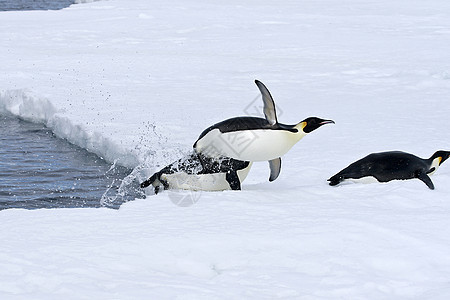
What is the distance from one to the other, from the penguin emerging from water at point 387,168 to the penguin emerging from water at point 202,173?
0.64 meters

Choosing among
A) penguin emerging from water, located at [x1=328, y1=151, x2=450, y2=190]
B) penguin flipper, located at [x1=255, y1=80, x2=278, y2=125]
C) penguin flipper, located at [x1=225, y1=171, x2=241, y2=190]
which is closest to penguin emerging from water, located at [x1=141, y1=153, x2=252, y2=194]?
penguin flipper, located at [x1=225, y1=171, x2=241, y2=190]

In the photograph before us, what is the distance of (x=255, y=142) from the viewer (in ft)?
12.7

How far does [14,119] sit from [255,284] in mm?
5934

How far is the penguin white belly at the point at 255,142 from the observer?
3881 millimetres

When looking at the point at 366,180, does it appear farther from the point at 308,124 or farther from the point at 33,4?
the point at 33,4

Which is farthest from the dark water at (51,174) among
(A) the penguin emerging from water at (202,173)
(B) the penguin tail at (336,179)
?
(B) the penguin tail at (336,179)

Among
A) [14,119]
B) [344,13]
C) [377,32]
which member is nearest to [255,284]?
[14,119]

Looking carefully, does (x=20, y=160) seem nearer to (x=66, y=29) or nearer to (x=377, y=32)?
(x=66, y=29)

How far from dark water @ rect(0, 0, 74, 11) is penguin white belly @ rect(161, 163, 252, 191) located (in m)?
18.9

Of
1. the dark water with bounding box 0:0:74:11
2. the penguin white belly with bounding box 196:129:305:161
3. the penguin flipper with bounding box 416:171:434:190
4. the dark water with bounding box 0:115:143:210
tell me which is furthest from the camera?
the dark water with bounding box 0:0:74:11

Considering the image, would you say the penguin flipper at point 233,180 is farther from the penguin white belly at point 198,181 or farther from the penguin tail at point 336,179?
the penguin tail at point 336,179

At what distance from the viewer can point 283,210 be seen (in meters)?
3.48

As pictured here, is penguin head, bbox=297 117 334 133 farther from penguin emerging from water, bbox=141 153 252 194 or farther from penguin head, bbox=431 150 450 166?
penguin head, bbox=431 150 450 166

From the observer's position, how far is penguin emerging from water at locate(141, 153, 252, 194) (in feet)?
13.6
